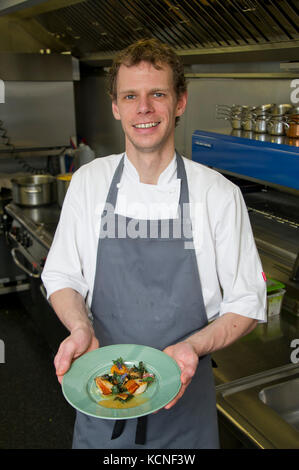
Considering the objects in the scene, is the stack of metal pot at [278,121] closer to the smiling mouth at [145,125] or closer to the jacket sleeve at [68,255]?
the smiling mouth at [145,125]

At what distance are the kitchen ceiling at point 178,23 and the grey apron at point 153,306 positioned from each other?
1.15 m

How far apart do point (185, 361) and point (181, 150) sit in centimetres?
277

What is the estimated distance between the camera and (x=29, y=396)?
2898mm

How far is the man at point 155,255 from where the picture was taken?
4.30 ft

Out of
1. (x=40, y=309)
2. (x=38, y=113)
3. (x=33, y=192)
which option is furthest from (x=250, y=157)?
(x=38, y=113)

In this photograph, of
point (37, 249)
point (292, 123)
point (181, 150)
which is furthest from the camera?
point (181, 150)

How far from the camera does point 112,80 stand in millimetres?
1467

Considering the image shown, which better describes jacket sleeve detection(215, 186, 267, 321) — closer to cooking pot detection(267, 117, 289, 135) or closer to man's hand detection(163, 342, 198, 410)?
man's hand detection(163, 342, 198, 410)

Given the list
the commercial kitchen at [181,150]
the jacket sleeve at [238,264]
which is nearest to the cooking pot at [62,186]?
the commercial kitchen at [181,150]

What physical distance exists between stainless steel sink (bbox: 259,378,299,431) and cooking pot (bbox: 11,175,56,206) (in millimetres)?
2604

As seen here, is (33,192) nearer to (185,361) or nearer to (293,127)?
(293,127)

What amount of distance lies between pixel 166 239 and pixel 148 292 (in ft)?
0.57

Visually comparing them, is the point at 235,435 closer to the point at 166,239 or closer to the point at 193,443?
the point at 193,443
